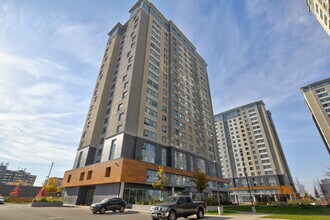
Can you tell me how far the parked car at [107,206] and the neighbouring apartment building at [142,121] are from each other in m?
7.86

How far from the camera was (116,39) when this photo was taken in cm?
6169

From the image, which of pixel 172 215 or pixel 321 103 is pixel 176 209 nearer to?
pixel 172 215

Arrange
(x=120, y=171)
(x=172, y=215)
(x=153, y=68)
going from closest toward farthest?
(x=172, y=215) → (x=120, y=171) → (x=153, y=68)

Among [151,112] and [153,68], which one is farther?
[153,68]

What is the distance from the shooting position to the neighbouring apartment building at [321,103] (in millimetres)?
90250

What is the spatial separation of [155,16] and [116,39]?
630 inches

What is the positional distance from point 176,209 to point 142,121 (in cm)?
2844

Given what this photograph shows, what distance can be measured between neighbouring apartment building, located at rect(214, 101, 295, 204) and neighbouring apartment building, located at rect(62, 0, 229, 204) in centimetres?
4635

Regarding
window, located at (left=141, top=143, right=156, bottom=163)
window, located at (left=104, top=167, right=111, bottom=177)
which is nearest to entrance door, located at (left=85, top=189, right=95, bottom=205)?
window, located at (left=104, top=167, right=111, bottom=177)

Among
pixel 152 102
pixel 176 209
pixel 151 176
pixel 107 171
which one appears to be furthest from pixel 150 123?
pixel 176 209

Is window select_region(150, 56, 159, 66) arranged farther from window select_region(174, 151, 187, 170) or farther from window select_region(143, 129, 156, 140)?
window select_region(174, 151, 187, 170)

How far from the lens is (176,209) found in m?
13.6

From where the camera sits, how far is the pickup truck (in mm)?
13031

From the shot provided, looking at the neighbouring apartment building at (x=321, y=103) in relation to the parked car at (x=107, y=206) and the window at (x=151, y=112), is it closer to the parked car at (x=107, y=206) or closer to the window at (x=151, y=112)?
the window at (x=151, y=112)
